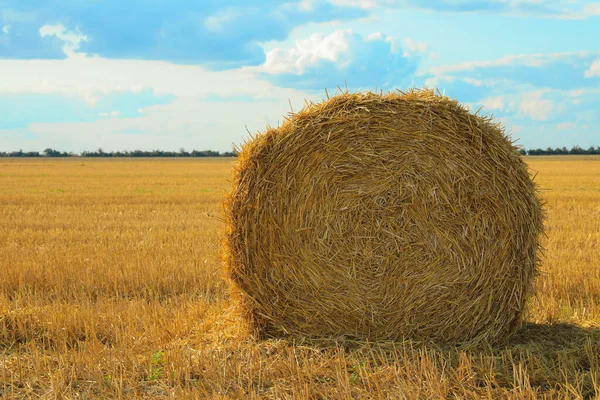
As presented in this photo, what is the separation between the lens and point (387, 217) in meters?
5.57

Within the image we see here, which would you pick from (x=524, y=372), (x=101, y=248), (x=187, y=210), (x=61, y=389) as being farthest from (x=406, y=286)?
(x=187, y=210)

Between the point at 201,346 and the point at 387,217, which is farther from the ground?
the point at 387,217

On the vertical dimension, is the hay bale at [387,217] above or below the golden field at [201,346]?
above

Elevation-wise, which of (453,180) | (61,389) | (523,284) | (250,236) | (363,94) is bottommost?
(61,389)

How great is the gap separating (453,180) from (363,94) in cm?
107

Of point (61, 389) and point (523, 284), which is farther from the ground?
point (523, 284)

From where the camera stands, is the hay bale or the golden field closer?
the golden field

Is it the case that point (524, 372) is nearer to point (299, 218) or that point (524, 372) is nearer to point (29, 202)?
point (299, 218)

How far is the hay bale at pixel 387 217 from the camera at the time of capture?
5.59 metres

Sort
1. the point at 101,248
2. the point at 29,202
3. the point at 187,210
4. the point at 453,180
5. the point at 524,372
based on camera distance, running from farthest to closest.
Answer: the point at 29,202
the point at 187,210
the point at 101,248
the point at 453,180
the point at 524,372

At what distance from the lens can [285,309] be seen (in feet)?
18.9

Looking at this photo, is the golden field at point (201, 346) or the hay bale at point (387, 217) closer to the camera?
the golden field at point (201, 346)

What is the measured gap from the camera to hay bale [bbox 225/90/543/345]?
559 cm

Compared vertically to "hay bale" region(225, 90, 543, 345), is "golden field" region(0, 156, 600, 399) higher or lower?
lower
